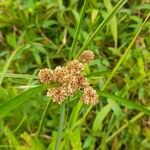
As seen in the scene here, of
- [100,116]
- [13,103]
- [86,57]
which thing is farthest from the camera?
[100,116]

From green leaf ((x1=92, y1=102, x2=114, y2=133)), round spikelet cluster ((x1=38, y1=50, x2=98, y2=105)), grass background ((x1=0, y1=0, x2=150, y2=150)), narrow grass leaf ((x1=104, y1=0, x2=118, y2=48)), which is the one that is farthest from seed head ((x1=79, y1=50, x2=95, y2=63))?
narrow grass leaf ((x1=104, y1=0, x2=118, y2=48))

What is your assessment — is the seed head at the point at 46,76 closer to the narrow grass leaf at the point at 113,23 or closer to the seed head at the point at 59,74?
the seed head at the point at 59,74

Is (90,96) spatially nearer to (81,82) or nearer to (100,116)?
(81,82)

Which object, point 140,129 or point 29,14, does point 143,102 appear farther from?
point 29,14

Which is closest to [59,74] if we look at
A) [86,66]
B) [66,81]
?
[66,81]

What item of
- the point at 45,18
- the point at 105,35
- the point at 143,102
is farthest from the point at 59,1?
the point at 143,102

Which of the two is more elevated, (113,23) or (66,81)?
(113,23)

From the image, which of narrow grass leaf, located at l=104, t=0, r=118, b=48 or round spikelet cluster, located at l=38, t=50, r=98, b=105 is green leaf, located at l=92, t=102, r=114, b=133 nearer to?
narrow grass leaf, located at l=104, t=0, r=118, b=48
